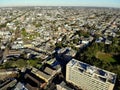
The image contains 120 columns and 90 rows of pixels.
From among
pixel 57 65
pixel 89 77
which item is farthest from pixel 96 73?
pixel 57 65

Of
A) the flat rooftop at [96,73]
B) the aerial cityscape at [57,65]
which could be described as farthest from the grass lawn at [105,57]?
the flat rooftop at [96,73]

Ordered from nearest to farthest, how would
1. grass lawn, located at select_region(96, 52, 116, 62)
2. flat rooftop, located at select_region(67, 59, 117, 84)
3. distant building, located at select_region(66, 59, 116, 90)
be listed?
distant building, located at select_region(66, 59, 116, 90)
flat rooftop, located at select_region(67, 59, 117, 84)
grass lawn, located at select_region(96, 52, 116, 62)

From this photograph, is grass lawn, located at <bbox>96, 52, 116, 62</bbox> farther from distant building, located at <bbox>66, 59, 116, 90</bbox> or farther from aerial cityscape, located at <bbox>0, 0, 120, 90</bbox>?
distant building, located at <bbox>66, 59, 116, 90</bbox>

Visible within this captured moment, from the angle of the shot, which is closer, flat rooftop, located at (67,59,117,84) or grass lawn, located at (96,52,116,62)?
flat rooftop, located at (67,59,117,84)

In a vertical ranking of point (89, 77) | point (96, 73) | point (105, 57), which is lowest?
point (105, 57)

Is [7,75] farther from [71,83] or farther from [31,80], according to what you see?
[71,83]

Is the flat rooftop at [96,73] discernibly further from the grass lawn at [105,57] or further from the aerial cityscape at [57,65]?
the grass lawn at [105,57]

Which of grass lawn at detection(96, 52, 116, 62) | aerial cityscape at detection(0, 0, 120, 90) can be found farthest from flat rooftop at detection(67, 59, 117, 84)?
grass lawn at detection(96, 52, 116, 62)

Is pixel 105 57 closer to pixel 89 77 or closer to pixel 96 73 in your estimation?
pixel 96 73

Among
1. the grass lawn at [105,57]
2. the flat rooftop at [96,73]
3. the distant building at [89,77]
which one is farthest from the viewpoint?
the grass lawn at [105,57]
